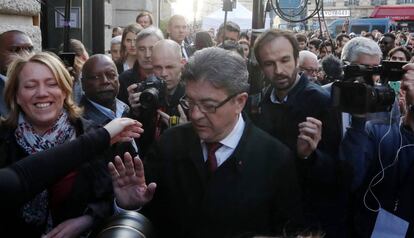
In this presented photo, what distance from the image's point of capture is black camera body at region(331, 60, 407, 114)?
2037 mm

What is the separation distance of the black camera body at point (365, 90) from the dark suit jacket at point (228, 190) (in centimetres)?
36

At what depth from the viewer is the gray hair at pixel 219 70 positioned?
1.96 meters

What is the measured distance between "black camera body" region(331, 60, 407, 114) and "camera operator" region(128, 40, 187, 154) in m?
1.02

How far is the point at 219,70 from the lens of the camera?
1.96m

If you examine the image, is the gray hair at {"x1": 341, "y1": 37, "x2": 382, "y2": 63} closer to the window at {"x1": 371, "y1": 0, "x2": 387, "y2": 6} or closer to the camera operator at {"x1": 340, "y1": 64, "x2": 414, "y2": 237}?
the camera operator at {"x1": 340, "y1": 64, "x2": 414, "y2": 237}

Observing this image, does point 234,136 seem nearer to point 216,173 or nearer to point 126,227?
point 216,173

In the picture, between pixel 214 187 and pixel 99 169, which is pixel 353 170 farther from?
pixel 99 169

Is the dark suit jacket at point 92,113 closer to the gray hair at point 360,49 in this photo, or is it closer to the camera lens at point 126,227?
the camera lens at point 126,227

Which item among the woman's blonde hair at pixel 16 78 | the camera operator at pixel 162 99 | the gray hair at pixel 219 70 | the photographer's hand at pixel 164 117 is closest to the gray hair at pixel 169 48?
the camera operator at pixel 162 99

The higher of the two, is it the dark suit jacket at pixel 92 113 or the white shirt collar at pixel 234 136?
the white shirt collar at pixel 234 136

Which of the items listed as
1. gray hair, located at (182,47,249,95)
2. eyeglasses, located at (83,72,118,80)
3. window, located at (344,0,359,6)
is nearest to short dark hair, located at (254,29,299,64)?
gray hair, located at (182,47,249,95)

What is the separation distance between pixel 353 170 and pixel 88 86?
5.21 ft

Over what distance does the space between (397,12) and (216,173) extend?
2849 centimetres

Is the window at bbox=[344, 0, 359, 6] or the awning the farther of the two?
the window at bbox=[344, 0, 359, 6]
